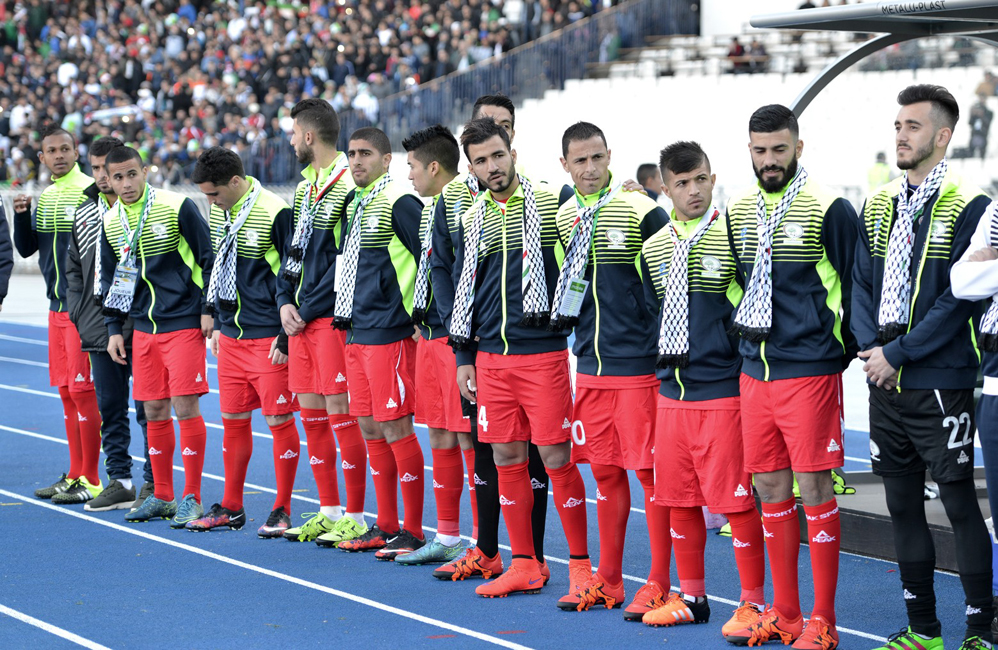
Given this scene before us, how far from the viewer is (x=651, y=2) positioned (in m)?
25.2

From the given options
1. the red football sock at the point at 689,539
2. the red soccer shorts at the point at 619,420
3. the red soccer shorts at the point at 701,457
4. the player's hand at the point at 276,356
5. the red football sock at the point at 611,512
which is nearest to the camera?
the red soccer shorts at the point at 701,457

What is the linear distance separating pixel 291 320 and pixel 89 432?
7.42ft

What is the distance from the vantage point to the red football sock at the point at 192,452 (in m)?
8.10

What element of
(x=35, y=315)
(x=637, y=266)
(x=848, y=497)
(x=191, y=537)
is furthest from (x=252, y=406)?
(x=35, y=315)

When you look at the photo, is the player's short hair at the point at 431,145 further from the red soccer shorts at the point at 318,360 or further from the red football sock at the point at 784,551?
the red football sock at the point at 784,551

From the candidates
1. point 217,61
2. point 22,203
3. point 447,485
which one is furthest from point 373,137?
point 217,61

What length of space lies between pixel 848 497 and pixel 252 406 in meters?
3.40

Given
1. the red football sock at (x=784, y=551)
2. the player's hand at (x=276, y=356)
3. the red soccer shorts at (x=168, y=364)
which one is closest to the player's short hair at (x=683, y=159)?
the red football sock at (x=784, y=551)

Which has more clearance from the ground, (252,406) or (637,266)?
(637,266)

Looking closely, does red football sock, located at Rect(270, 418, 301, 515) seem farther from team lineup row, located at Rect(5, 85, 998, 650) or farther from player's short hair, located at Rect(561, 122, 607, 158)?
player's short hair, located at Rect(561, 122, 607, 158)

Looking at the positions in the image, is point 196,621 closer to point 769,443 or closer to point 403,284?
point 403,284

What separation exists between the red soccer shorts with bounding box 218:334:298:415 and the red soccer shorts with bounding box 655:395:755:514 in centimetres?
279

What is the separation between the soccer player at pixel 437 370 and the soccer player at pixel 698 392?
4.53 feet

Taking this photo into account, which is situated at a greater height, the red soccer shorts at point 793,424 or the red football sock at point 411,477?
the red soccer shorts at point 793,424
